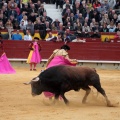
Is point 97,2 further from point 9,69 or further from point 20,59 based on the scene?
point 9,69

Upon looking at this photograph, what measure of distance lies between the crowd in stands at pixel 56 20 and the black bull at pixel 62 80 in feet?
32.1

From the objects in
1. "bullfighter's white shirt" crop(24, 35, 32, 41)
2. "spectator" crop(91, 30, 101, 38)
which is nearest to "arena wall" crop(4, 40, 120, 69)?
"bullfighter's white shirt" crop(24, 35, 32, 41)

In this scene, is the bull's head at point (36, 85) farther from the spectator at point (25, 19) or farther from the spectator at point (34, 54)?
the spectator at point (25, 19)

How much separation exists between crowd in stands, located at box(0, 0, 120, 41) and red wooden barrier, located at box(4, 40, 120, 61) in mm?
296

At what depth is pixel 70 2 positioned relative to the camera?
2289 centimetres

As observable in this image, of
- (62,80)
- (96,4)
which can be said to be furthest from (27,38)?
(62,80)

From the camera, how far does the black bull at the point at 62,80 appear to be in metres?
9.93

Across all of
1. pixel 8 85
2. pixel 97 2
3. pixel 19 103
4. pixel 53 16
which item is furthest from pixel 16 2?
pixel 19 103

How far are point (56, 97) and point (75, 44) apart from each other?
10.8m

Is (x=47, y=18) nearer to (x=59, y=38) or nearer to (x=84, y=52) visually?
(x=59, y=38)

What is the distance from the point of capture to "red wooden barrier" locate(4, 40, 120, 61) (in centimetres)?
2080

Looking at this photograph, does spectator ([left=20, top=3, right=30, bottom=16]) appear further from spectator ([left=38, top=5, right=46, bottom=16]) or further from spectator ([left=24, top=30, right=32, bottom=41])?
spectator ([left=24, top=30, right=32, bottom=41])

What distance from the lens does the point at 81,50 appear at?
21016 mm

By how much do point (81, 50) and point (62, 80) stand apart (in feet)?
36.6
